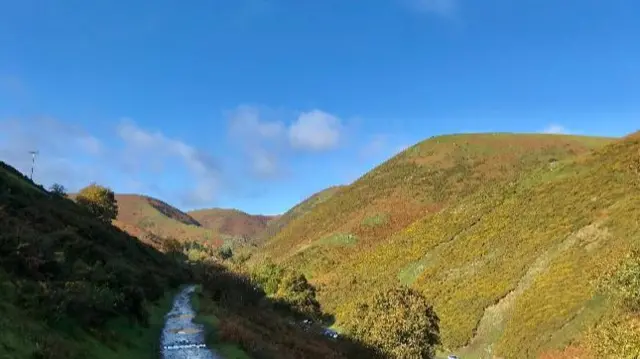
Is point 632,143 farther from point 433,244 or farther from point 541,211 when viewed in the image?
point 433,244

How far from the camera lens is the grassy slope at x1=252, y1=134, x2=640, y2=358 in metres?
64.4

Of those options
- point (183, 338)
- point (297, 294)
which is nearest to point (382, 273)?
point (297, 294)

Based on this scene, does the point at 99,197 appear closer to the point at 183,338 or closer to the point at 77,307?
the point at 183,338

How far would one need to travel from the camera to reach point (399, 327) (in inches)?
2076

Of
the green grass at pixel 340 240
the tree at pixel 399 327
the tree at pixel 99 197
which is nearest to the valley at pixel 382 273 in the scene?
the green grass at pixel 340 240

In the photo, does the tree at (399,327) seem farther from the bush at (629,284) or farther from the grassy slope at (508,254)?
the bush at (629,284)

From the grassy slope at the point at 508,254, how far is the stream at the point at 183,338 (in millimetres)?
40903

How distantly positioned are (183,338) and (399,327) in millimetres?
30884

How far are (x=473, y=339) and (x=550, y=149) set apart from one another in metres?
146

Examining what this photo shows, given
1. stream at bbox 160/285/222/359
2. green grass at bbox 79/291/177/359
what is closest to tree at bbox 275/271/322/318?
stream at bbox 160/285/222/359

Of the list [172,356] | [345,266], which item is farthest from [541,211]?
[172,356]

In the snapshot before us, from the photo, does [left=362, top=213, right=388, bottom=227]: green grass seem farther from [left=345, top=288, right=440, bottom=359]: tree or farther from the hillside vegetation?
the hillside vegetation

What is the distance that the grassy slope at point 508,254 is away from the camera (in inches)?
2534

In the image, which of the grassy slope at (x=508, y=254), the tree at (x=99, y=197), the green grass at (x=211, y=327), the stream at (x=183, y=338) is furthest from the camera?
the tree at (x=99, y=197)
